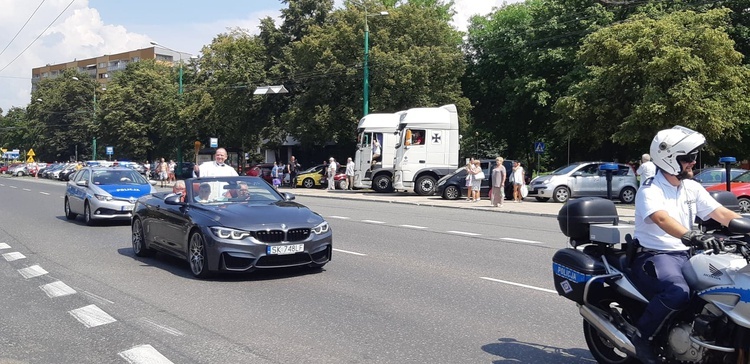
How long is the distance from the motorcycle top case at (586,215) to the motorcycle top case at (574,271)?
0.15m

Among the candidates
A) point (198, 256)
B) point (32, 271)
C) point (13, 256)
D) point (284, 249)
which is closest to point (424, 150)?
point (13, 256)

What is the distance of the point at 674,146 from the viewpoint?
4391 millimetres

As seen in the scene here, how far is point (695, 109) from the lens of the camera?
1048 inches

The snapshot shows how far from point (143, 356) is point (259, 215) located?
3.68 m

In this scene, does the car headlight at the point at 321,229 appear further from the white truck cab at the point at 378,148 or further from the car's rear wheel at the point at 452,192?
the white truck cab at the point at 378,148

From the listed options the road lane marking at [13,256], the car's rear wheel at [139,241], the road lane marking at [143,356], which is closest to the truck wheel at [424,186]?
the car's rear wheel at [139,241]

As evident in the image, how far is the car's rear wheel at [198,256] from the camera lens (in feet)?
29.4

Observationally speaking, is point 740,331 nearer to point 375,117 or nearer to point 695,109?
point 695,109

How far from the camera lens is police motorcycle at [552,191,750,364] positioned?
3973mm

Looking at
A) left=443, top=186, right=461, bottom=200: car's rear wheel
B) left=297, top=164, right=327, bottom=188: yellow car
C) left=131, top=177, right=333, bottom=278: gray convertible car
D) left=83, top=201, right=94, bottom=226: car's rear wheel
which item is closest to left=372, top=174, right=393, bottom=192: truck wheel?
left=443, top=186, right=461, bottom=200: car's rear wheel

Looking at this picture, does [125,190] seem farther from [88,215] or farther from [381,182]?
[381,182]

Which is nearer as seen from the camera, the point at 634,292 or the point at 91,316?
the point at 634,292

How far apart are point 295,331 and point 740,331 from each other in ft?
12.2

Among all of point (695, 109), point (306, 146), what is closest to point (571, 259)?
point (695, 109)
